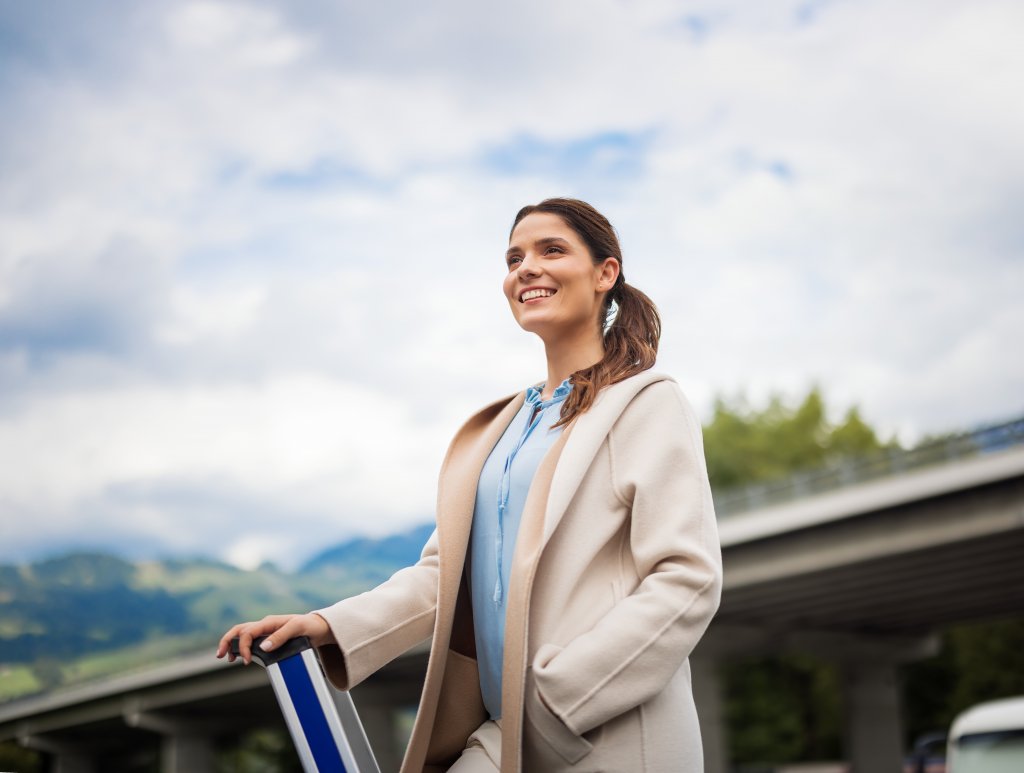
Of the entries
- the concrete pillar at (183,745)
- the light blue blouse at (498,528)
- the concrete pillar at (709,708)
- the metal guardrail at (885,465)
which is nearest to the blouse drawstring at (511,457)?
the light blue blouse at (498,528)

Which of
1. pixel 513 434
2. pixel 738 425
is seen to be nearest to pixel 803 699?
pixel 738 425

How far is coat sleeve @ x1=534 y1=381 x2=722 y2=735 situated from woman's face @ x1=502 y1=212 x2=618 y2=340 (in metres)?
0.32

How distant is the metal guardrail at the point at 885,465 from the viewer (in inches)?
841

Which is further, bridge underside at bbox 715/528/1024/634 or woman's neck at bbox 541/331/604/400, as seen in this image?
bridge underside at bbox 715/528/1024/634

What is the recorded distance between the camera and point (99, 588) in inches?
670

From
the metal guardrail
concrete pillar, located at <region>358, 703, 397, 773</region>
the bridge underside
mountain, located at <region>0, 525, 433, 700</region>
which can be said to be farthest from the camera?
concrete pillar, located at <region>358, 703, 397, 773</region>

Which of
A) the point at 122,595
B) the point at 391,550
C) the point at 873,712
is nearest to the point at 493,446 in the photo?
the point at 391,550

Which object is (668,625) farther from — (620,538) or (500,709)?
(500,709)

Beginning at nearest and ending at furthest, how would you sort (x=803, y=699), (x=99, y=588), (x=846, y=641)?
(x=99, y=588)
(x=846, y=641)
(x=803, y=699)

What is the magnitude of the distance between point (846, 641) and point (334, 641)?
36487 millimetres

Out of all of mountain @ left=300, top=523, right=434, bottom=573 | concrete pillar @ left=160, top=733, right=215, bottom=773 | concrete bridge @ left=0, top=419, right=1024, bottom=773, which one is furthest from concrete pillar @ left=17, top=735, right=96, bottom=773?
mountain @ left=300, top=523, right=434, bottom=573

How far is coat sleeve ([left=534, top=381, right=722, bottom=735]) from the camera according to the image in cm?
218

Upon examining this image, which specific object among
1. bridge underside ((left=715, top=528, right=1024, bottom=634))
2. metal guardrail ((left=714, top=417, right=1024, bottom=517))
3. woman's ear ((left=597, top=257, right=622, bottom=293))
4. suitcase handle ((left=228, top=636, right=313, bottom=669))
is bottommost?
suitcase handle ((left=228, top=636, right=313, bottom=669))

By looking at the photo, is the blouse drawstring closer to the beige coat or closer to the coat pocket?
the beige coat
